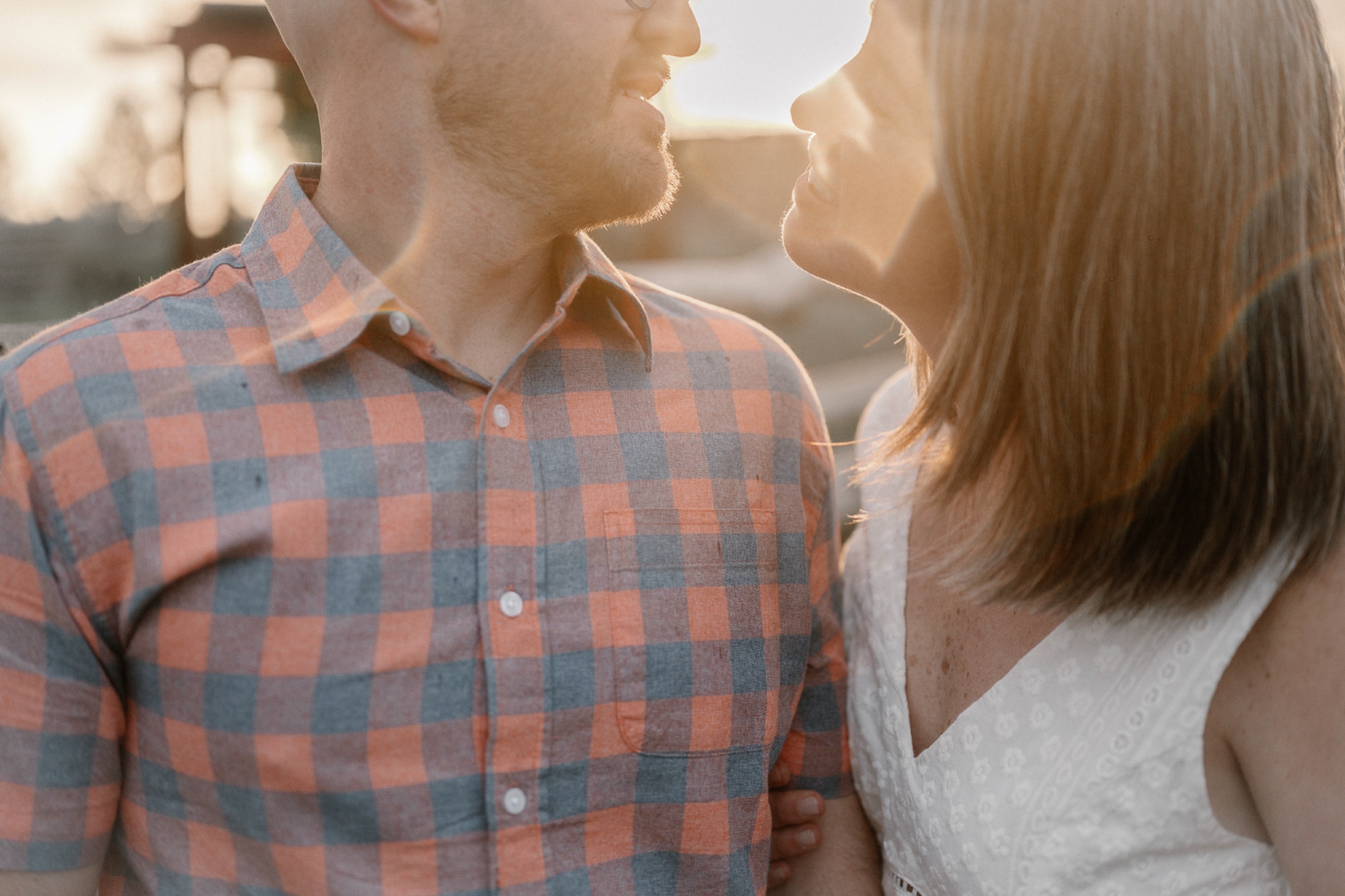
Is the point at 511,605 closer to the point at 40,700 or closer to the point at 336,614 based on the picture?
the point at 336,614

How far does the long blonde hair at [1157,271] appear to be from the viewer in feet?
4.48

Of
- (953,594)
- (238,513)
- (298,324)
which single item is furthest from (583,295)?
(953,594)

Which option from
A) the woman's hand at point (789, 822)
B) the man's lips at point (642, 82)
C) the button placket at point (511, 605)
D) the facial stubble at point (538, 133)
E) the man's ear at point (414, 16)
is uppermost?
the man's ear at point (414, 16)

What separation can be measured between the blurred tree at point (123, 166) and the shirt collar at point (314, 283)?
16468 mm

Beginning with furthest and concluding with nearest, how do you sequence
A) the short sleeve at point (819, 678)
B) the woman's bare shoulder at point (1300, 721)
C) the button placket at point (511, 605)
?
the short sleeve at point (819, 678), the button placket at point (511, 605), the woman's bare shoulder at point (1300, 721)

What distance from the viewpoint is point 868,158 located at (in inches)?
67.5

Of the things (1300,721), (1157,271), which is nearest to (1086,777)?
(1300,721)

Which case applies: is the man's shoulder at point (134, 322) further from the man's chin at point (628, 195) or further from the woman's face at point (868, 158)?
the woman's face at point (868, 158)

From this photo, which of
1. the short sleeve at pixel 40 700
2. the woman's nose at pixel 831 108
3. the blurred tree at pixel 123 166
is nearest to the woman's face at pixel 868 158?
the woman's nose at pixel 831 108

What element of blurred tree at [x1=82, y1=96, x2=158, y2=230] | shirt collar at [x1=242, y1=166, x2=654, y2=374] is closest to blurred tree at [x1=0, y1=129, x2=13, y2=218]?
blurred tree at [x1=82, y1=96, x2=158, y2=230]

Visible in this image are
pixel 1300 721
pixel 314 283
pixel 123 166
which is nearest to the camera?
pixel 1300 721

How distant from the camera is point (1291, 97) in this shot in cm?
140

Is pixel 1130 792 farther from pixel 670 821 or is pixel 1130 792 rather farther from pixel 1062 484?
pixel 670 821

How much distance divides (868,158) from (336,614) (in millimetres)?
1100
